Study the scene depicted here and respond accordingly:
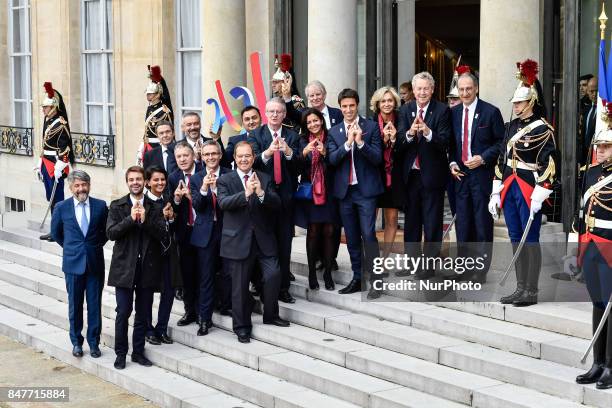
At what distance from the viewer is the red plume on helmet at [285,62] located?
36.3ft

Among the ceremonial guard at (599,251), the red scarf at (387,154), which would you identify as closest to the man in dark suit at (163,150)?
the red scarf at (387,154)

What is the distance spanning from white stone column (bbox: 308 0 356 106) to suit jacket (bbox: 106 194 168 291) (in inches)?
135

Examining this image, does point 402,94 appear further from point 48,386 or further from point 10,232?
point 10,232

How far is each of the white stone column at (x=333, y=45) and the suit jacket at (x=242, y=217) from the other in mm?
2928

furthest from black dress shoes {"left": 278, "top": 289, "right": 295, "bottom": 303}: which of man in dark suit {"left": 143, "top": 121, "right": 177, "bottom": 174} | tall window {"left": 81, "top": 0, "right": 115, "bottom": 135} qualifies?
tall window {"left": 81, "top": 0, "right": 115, "bottom": 135}

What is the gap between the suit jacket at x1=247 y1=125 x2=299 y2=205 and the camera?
34.8 ft

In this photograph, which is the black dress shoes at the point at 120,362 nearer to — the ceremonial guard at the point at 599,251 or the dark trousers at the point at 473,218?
the dark trousers at the point at 473,218

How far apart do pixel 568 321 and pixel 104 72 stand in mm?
11439

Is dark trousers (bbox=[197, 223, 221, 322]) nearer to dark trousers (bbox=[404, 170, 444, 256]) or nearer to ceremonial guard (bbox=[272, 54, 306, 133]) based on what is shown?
ceremonial guard (bbox=[272, 54, 306, 133])

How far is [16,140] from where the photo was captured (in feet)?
69.3

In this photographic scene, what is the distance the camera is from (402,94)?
1261cm

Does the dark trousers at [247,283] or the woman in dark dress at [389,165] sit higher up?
the woman in dark dress at [389,165]

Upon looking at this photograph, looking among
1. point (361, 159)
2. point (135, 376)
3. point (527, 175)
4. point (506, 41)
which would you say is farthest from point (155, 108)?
point (527, 175)

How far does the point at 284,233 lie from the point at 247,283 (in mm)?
645
